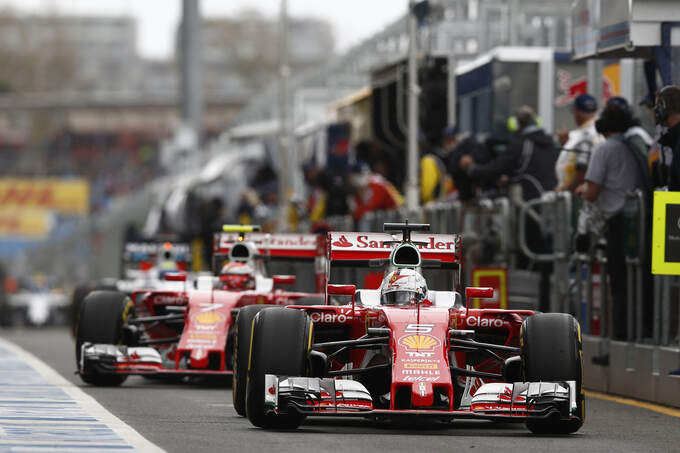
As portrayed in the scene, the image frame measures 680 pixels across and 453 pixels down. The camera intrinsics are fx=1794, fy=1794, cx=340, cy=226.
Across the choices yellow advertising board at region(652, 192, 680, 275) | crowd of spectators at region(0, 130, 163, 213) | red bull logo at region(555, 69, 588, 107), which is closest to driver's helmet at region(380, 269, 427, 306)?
yellow advertising board at region(652, 192, 680, 275)

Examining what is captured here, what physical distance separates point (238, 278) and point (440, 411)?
6.45 metres

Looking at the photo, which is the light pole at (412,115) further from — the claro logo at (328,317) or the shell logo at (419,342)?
the shell logo at (419,342)

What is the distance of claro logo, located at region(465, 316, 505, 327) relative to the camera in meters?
11.1

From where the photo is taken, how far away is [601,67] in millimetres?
19891

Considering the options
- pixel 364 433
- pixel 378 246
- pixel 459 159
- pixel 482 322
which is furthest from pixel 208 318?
pixel 364 433

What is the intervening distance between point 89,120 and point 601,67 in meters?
85.1

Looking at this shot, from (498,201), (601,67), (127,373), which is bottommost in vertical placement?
(127,373)

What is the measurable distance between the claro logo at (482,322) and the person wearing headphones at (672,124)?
8.64ft

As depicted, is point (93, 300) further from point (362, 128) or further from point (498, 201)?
point (362, 128)

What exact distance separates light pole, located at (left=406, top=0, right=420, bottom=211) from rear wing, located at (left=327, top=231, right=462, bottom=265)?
35.3 feet

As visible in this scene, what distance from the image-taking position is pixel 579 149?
16.0m

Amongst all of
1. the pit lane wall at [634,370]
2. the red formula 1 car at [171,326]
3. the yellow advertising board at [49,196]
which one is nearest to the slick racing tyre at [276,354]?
the pit lane wall at [634,370]

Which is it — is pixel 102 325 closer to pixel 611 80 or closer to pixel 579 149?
pixel 579 149

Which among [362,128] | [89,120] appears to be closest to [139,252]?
[362,128]
